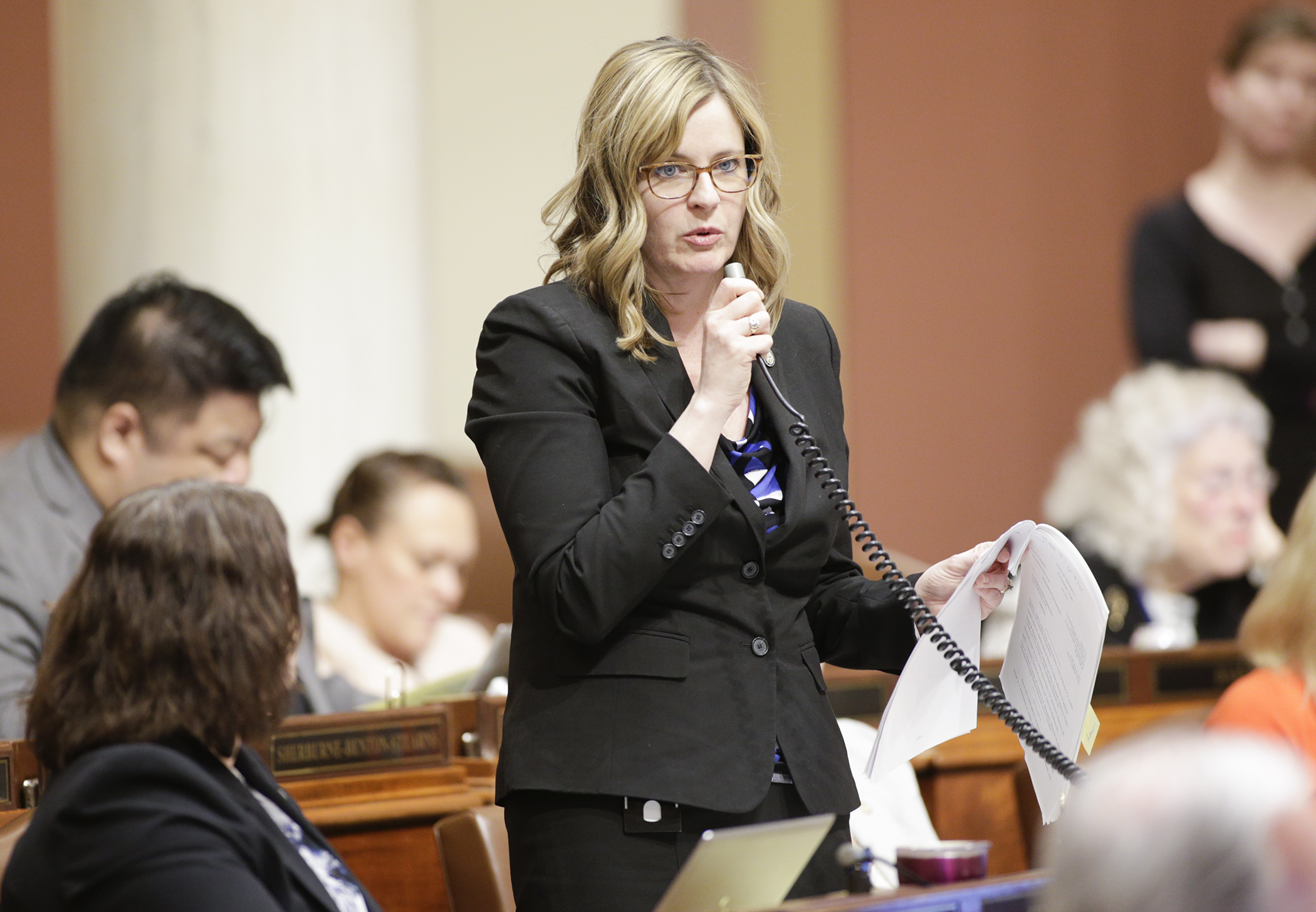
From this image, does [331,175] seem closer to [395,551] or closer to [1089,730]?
[395,551]

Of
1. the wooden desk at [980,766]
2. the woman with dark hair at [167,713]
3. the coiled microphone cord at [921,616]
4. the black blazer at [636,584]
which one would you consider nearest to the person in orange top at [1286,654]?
the wooden desk at [980,766]

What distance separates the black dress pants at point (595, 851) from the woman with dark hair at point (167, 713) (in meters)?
0.21

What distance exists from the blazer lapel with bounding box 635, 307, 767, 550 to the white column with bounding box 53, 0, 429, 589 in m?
3.21

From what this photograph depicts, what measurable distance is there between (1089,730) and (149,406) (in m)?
2.28

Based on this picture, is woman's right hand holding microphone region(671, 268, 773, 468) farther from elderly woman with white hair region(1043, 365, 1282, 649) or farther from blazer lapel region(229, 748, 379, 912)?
elderly woman with white hair region(1043, 365, 1282, 649)

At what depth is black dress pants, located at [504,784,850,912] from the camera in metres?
1.60

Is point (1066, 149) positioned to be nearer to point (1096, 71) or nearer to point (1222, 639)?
point (1096, 71)

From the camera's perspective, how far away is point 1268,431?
5.35m

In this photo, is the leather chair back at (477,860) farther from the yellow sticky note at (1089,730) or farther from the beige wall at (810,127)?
the beige wall at (810,127)

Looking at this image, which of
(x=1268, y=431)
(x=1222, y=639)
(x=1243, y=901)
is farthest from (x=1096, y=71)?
(x=1243, y=901)

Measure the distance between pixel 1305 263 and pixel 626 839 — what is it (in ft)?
15.0

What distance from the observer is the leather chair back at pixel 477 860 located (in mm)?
2076

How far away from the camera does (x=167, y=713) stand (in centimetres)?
155

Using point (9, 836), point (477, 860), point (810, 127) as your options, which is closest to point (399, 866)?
point (477, 860)
